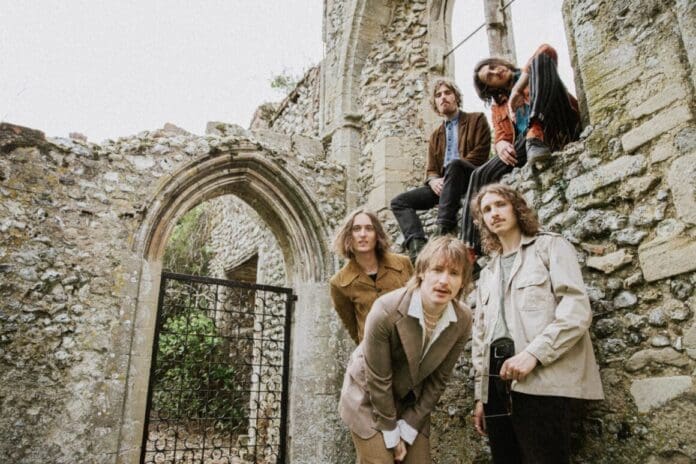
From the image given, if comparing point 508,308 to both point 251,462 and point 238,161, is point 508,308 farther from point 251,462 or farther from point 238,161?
point 251,462

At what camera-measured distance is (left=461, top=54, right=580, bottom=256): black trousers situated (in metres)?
2.98

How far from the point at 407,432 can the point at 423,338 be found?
382 millimetres

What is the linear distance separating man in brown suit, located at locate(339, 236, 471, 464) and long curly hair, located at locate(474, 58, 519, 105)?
5.77ft

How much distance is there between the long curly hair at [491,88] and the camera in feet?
11.3

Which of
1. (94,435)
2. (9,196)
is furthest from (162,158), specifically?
(94,435)

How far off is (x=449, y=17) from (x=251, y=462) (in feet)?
19.4

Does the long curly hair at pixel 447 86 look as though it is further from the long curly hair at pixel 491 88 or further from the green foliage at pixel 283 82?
the green foliage at pixel 283 82

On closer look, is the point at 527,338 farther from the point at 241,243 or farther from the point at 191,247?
the point at 191,247

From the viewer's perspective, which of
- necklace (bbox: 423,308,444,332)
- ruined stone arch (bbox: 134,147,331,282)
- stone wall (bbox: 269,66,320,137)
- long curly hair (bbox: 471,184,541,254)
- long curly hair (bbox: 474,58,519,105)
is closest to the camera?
necklace (bbox: 423,308,444,332)

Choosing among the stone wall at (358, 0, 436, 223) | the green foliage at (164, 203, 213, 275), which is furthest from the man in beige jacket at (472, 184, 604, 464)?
the green foliage at (164, 203, 213, 275)

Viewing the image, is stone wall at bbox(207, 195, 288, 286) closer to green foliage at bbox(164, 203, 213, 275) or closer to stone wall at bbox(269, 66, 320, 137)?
green foliage at bbox(164, 203, 213, 275)

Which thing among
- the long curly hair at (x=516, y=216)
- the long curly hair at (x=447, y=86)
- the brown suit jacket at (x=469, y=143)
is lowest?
the long curly hair at (x=516, y=216)

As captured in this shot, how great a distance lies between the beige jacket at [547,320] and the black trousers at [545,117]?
1006 millimetres

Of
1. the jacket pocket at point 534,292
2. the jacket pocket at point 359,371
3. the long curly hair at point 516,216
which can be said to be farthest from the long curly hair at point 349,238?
the jacket pocket at point 534,292
